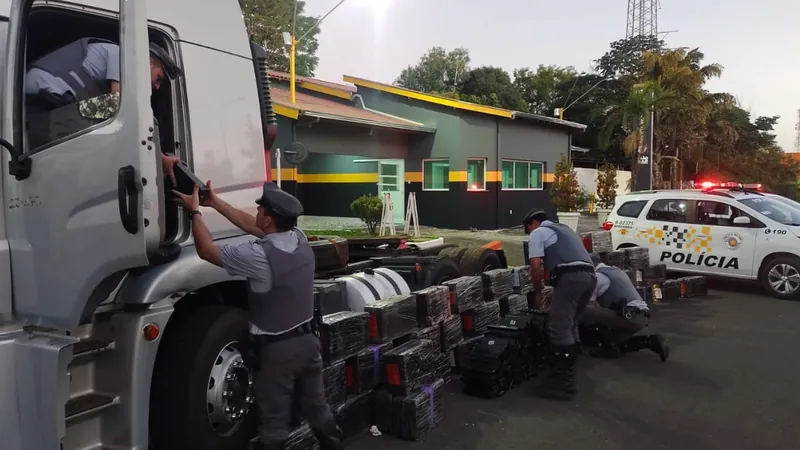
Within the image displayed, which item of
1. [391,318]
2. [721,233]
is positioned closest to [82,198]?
[391,318]

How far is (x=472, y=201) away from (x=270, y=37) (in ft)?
83.5

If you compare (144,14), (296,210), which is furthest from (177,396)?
(144,14)

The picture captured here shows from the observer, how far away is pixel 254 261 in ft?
11.1

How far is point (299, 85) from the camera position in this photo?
73.0ft

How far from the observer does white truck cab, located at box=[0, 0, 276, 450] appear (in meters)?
2.77

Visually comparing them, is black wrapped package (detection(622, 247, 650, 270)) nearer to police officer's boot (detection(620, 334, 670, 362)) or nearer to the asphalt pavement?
the asphalt pavement

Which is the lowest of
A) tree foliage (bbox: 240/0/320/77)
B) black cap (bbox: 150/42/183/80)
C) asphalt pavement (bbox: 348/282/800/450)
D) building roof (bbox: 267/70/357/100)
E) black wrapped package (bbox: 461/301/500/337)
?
asphalt pavement (bbox: 348/282/800/450)

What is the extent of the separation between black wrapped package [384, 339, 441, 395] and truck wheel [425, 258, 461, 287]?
2207mm

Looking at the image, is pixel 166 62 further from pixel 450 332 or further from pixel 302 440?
pixel 450 332

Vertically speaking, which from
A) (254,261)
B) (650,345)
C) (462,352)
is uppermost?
(254,261)

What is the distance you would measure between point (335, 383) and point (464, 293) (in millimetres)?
2118

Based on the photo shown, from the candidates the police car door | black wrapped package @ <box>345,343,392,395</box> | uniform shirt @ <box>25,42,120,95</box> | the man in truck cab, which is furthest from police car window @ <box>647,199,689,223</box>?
uniform shirt @ <box>25,42,120,95</box>

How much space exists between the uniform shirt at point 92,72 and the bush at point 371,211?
12.9 metres

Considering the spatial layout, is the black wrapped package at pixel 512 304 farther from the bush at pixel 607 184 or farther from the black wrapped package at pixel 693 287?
the bush at pixel 607 184
